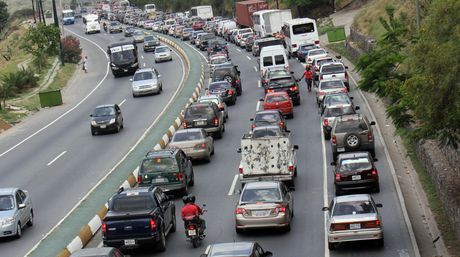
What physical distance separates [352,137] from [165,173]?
26.1 feet

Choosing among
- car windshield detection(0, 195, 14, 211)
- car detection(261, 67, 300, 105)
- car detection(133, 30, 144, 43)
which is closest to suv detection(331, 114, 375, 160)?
car windshield detection(0, 195, 14, 211)

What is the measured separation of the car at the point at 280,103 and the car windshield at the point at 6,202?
20333 millimetres

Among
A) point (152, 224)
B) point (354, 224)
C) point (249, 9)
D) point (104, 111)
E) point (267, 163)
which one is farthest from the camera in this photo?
point (249, 9)

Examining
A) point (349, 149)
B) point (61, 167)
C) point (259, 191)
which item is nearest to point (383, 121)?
point (349, 149)

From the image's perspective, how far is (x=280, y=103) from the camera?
156 ft

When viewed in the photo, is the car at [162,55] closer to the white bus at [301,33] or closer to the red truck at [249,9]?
the white bus at [301,33]

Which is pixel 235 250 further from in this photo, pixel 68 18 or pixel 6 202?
pixel 68 18

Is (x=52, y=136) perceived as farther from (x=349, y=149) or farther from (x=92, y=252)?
(x=92, y=252)

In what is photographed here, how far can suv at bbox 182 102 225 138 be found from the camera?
43.3 metres

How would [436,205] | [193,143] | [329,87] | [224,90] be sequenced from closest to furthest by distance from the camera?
[436,205] → [193,143] → [329,87] → [224,90]

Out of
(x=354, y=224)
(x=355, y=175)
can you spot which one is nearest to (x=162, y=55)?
(x=355, y=175)

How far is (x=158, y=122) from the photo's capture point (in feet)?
166

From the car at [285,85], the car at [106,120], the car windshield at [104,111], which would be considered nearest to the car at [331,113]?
the car at [285,85]

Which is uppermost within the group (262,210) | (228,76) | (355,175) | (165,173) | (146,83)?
(165,173)
